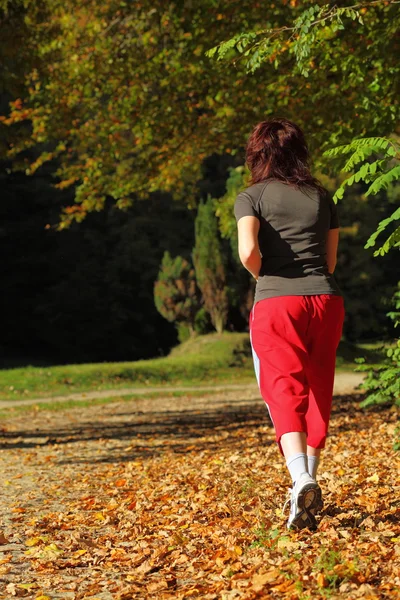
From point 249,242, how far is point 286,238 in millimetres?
231

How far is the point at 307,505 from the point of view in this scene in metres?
4.23

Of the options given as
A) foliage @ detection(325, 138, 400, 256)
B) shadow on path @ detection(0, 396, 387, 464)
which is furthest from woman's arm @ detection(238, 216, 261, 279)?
shadow on path @ detection(0, 396, 387, 464)

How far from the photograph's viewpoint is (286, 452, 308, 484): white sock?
424cm

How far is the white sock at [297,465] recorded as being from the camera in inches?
167

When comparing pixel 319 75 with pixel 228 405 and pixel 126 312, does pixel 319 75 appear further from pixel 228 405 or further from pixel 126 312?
pixel 126 312

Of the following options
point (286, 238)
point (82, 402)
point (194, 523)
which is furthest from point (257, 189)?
point (82, 402)

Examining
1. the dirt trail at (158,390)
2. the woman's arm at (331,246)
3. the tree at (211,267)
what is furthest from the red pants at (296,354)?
the tree at (211,267)

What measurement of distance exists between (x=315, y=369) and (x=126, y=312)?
1216 inches

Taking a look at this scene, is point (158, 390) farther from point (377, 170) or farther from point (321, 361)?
point (321, 361)

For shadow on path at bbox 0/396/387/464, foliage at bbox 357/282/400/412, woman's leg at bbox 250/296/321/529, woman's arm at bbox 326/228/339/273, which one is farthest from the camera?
shadow on path at bbox 0/396/387/464

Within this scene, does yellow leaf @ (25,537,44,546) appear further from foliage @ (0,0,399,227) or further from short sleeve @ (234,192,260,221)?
foliage @ (0,0,399,227)

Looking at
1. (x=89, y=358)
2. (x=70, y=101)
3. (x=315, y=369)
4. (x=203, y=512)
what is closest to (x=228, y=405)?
(x=70, y=101)

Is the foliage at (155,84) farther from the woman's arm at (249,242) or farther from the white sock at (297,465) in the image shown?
the white sock at (297,465)

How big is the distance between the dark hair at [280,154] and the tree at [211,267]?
2353cm
